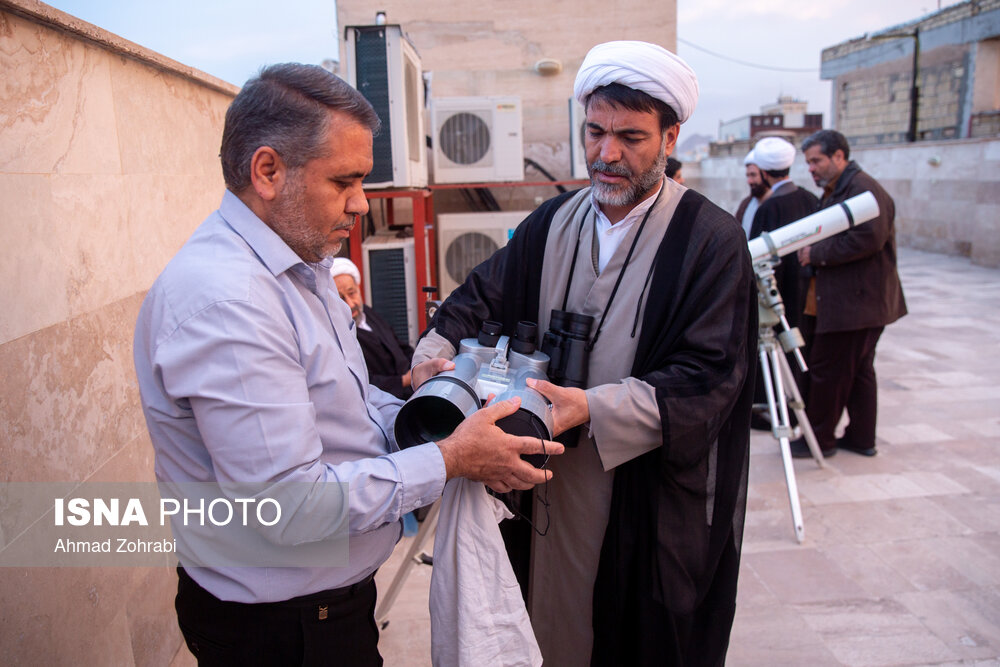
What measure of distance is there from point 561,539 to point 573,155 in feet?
14.9

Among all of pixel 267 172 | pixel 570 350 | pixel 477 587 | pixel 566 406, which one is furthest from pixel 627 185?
pixel 477 587

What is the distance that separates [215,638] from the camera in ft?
4.17

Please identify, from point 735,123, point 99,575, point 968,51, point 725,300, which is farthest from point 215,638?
point 735,123

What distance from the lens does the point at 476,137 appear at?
522 centimetres

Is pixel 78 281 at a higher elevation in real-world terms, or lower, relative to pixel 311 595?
higher

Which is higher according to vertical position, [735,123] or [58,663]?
[735,123]

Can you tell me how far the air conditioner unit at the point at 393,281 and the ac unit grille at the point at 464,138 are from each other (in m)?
1.17

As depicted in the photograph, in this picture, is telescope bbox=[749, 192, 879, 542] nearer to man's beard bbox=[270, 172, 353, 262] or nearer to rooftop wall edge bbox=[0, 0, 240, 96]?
man's beard bbox=[270, 172, 353, 262]

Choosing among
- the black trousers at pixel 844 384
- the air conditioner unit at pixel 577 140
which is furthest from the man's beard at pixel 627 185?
the air conditioner unit at pixel 577 140

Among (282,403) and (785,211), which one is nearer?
(282,403)

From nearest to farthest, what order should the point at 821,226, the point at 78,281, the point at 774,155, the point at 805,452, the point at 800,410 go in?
the point at 78,281 → the point at 821,226 → the point at 800,410 → the point at 805,452 → the point at 774,155

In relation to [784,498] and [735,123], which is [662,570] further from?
[735,123]

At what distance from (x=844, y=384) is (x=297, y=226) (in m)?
3.73

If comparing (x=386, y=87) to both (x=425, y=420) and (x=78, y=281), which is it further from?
(x=425, y=420)
